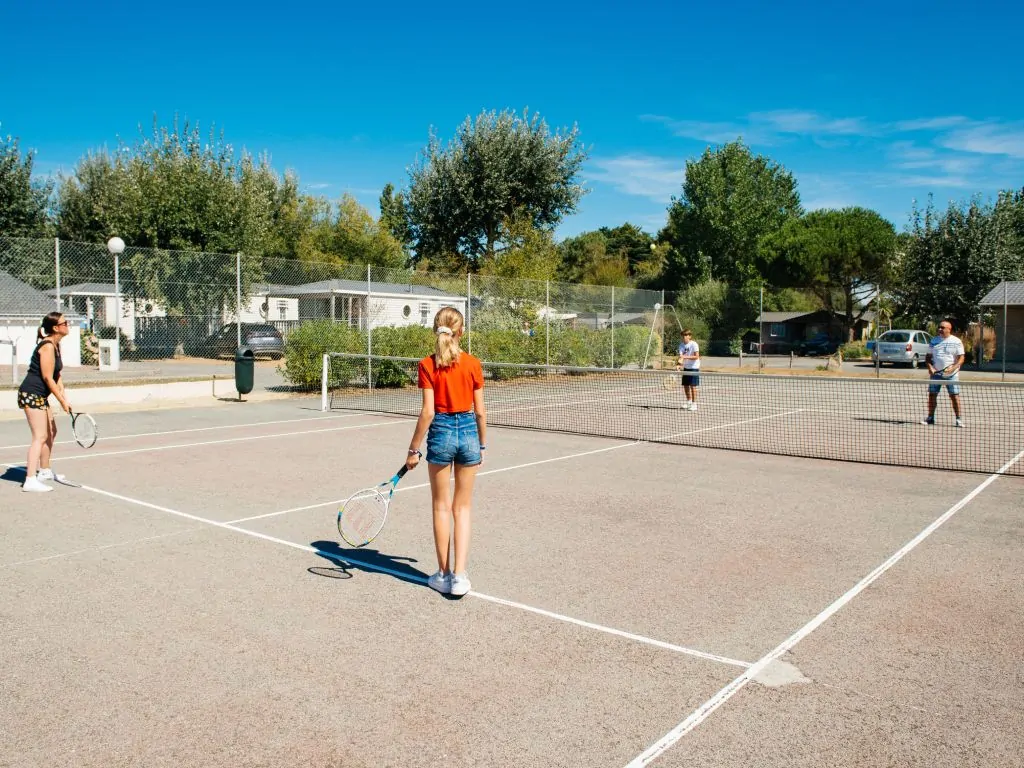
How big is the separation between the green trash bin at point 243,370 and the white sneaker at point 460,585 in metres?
13.7

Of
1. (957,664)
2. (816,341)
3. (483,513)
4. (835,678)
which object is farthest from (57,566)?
(816,341)

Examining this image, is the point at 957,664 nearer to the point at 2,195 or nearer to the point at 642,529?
the point at 642,529

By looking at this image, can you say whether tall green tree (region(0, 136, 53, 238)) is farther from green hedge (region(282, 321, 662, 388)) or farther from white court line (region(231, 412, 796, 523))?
white court line (region(231, 412, 796, 523))

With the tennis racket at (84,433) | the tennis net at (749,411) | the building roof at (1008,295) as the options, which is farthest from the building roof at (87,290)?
the building roof at (1008,295)

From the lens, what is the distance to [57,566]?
20.8 ft

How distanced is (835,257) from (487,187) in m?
26.4

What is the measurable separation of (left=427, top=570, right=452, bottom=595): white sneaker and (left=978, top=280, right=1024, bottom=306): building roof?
113 feet

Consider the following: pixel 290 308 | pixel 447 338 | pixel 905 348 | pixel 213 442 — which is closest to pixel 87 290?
pixel 290 308

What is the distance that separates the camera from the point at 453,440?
5.59 meters

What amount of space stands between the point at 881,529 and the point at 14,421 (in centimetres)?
1420

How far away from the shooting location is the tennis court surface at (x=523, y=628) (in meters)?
3.81

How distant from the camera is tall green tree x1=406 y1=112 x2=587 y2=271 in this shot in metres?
39.9

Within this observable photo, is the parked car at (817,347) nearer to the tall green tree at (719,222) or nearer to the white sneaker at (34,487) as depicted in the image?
the tall green tree at (719,222)

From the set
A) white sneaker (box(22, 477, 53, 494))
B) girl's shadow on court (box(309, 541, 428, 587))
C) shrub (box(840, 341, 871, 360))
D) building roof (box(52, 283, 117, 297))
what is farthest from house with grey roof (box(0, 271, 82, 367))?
shrub (box(840, 341, 871, 360))
